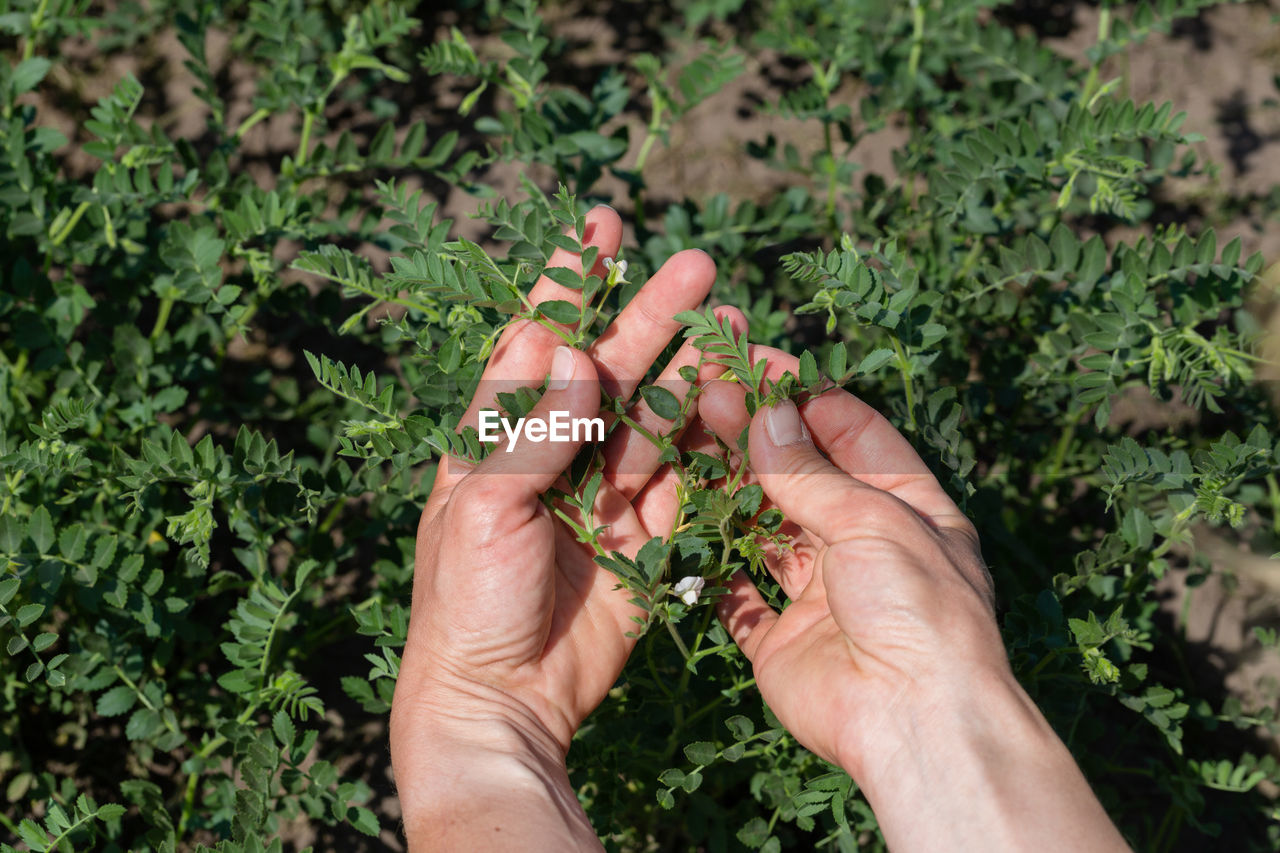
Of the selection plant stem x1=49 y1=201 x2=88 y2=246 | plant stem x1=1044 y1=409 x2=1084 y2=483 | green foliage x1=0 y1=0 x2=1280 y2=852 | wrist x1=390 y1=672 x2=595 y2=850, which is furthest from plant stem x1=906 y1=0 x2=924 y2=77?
plant stem x1=49 y1=201 x2=88 y2=246

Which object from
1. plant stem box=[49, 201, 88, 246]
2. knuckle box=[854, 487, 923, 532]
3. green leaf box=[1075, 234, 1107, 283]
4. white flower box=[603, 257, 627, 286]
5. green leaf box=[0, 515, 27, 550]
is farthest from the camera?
plant stem box=[49, 201, 88, 246]

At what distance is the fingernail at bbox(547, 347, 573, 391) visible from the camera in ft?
6.12

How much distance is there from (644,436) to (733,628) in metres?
0.45

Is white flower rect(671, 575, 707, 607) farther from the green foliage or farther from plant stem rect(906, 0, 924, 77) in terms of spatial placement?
plant stem rect(906, 0, 924, 77)

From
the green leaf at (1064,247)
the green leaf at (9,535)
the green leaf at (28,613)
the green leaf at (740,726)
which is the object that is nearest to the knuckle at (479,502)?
the green leaf at (740,726)

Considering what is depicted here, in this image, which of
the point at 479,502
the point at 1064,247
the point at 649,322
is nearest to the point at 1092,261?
the point at 1064,247

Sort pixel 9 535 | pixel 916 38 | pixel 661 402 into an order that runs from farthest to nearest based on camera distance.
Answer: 1. pixel 916 38
2. pixel 9 535
3. pixel 661 402

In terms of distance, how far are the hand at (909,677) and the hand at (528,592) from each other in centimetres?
24

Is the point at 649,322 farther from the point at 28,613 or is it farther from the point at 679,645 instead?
the point at 28,613

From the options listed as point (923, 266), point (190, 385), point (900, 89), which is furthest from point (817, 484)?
point (190, 385)

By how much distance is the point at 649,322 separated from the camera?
2.04 metres

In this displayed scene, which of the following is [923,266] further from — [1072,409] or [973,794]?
[973,794]

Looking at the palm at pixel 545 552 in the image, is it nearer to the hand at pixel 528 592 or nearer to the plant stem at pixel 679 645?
the hand at pixel 528 592

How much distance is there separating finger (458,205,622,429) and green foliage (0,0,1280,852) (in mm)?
51
